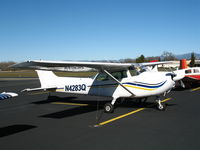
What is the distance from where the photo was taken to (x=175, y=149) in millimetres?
4535

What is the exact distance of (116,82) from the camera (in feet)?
29.8

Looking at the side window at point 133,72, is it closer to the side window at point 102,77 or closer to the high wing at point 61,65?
the high wing at point 61,65

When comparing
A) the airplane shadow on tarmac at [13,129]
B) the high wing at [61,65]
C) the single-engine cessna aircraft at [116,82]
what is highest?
the high wing at [61,65]

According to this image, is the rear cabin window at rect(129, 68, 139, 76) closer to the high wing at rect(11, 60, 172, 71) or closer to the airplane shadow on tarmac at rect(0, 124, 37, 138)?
the high wing at rect(11, 60, 172, 71)

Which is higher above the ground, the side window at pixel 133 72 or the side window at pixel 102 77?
the side window at pixel 133 72

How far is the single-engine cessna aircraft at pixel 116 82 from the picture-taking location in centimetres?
806

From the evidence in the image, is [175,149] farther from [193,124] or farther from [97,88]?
[97,88]

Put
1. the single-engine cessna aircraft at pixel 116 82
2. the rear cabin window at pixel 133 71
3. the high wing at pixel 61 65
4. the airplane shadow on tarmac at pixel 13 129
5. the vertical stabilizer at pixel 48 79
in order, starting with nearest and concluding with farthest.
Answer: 1. the airplane shadow on tarmac at pixel 13 129
2. the high wing at pixel 61 65
3. the single-engine cessna aircraft at pixel 116 82
4. the rear cabin window at pixel 133 71
5. the vertical stabilizer at pixel 48 79

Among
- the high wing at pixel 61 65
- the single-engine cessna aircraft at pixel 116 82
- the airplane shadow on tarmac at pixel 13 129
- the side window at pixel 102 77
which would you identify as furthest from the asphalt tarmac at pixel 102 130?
the high wing at pixel 61 65

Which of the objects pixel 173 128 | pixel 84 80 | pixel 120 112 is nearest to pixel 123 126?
pixel 173 128

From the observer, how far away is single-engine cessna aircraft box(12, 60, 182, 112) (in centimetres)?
806

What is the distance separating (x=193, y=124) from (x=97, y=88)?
14.4ft

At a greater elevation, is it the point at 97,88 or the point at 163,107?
the point at 97,88

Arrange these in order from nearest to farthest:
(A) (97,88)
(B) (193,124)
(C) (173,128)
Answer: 1. (C) (173,128)
2. (B) (193,124)
3. (A) (97,88)
